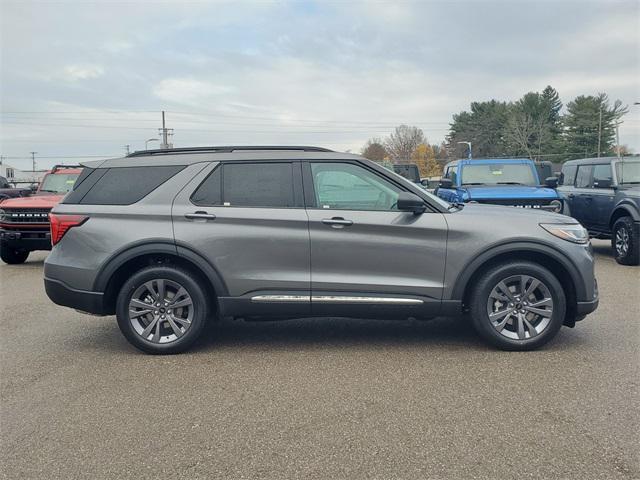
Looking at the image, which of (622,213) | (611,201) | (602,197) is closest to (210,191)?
(622,213)

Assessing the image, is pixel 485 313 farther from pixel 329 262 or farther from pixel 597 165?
pixel 597 165

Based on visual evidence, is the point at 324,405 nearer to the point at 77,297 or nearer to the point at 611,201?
the point at 77,297

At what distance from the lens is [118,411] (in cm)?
384

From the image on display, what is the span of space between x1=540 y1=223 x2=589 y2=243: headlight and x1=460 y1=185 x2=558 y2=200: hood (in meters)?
5.17

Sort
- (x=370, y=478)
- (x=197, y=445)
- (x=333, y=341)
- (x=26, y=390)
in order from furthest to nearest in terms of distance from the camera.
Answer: (x=333, y=341)
(x=26, y=390)
(x=197, y=445)
(x=370, y=478)

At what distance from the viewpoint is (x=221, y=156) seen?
5.21 metres

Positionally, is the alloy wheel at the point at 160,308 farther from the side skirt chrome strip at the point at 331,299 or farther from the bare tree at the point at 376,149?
the bare tree at the point at 376,149

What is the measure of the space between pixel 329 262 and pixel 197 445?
6.79 feet

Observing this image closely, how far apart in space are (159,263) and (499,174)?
854cm

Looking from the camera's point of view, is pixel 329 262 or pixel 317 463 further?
pixel 329 262

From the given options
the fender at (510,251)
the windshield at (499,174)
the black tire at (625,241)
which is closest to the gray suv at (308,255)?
the fender at (510,251)

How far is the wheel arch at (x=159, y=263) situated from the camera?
494 centimetres

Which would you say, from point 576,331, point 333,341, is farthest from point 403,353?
point 576,331

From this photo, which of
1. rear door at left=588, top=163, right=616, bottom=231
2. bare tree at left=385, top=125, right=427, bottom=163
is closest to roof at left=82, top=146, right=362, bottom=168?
rear door at left=588, top=163, right=616, bottom=231
